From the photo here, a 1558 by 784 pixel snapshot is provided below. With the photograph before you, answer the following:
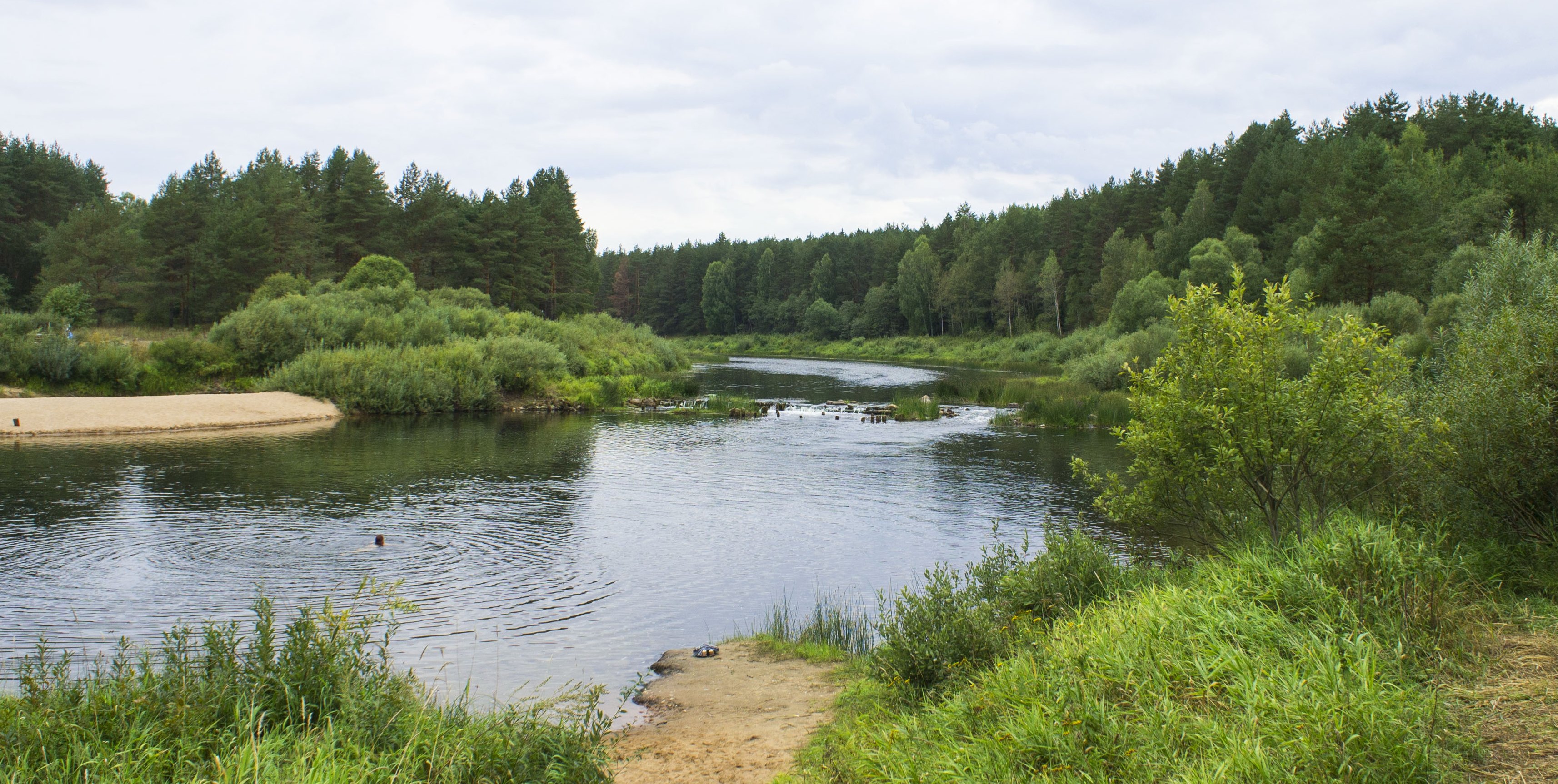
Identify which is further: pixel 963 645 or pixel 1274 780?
pixel 963 645

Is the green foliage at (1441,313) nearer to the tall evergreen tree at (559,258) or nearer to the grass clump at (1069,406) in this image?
the grass clump at (1069,406)

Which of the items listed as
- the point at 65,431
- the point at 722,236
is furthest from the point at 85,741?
the point at 722,236

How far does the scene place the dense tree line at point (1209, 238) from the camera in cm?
5106

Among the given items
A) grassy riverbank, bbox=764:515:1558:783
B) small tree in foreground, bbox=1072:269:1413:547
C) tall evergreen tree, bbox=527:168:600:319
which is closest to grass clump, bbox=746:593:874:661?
grassy riverbank, bbox=764:515:1558:783

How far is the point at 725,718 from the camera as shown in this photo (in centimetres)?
889

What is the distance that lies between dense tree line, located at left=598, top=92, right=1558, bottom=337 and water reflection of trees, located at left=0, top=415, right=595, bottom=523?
1183 inches

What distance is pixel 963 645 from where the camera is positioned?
335 inches

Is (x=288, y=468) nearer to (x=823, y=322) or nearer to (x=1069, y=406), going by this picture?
(x=1069, y=406)

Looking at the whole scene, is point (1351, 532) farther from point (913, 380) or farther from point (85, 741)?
point (913, 380)

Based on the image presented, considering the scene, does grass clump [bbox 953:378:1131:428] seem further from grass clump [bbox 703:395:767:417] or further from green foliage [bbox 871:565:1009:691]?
green foliage [bbox 871:565:1009:691]

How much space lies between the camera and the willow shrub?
207 inches

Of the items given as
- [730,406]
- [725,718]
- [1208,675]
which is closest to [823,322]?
[730,406]

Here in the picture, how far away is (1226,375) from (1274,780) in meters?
5.73

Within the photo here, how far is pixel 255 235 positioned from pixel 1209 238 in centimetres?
6727
